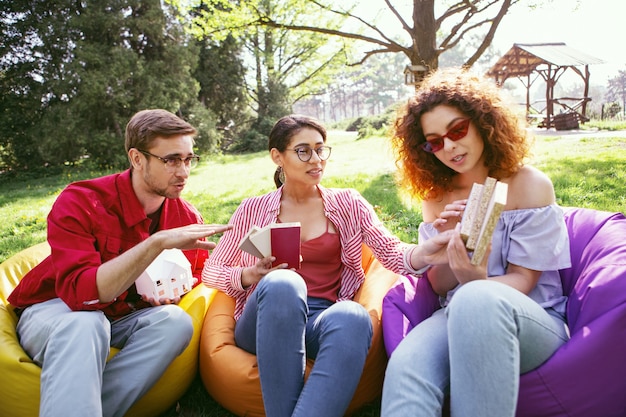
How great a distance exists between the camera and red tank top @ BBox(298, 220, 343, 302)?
2.46 m

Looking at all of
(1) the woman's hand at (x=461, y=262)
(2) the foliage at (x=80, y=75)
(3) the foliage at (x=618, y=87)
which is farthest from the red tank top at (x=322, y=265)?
(3) the foliage at (x=618, y=87)

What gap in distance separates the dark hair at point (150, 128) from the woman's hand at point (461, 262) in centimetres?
158

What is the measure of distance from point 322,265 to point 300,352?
708 mm

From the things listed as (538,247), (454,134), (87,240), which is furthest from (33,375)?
(538,247)

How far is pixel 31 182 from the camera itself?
1248 centimetres

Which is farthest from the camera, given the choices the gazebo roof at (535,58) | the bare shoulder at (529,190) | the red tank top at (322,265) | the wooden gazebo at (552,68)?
the gazebo roof at (535,58)

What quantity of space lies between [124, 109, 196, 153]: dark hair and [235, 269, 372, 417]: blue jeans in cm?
102

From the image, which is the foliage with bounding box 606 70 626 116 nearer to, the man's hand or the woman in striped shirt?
the woman in striped shirt

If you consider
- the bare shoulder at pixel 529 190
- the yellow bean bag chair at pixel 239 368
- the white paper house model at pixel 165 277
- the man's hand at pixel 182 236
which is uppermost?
the bare shoulder at pixel 529 190

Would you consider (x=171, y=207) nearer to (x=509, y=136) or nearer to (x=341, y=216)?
(x=341, y=216)

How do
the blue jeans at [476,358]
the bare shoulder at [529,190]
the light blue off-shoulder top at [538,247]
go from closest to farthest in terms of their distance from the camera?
the blue jeans at [476,358] < the light blue off-shoulder top at [538,247] < the bare shoulder at [529,190]

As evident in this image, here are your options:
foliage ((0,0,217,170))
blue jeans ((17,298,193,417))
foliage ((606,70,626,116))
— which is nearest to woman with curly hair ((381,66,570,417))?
blue jeans ((17,298,193,417))

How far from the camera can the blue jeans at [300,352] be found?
177cm

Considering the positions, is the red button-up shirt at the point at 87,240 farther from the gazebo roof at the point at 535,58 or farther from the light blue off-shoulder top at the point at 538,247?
the gazebo roof at the point at 535,58
